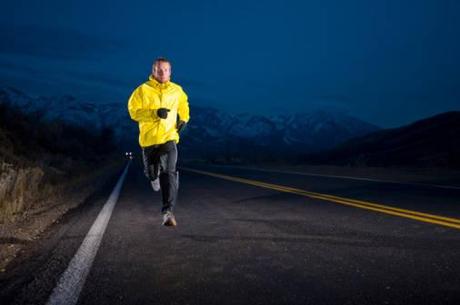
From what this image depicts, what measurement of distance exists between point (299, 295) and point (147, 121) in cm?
374

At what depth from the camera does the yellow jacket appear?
6336 millimetres

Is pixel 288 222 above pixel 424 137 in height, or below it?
below

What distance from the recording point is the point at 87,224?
22.9 ft

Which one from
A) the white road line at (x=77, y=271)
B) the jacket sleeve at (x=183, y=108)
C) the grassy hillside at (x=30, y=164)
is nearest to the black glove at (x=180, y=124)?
the jacket sleeve at (x=183, y=108)

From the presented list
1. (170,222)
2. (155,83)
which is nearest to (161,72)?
(155,83)

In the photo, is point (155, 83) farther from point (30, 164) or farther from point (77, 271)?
point (30, 164)

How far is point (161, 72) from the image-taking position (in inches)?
250

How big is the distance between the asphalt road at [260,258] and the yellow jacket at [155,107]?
121 centimetres

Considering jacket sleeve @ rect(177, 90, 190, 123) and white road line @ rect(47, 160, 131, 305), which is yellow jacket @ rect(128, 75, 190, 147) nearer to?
jacket sleeve @ rect(177, 90, 190, 123)

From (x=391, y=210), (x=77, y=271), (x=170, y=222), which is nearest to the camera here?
(x=77, y=271)

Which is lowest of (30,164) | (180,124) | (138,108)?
(30,164)

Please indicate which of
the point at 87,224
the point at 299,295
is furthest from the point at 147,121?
the point at 299,295

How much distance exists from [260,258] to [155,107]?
8.91ft

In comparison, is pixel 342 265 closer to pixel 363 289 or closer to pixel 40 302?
pixel 363 289
